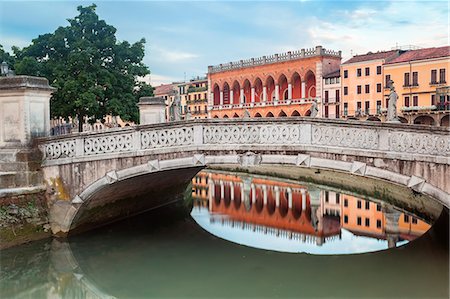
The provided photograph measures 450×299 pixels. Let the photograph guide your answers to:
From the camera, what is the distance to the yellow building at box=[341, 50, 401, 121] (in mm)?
51891

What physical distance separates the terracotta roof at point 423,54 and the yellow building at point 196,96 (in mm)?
34065

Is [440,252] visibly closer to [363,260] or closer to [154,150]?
[363,260]

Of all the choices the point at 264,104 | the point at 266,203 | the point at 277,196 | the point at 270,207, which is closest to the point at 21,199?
the point at 270,207

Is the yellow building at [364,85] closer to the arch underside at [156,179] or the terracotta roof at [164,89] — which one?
the terracotta roof at [164,89]

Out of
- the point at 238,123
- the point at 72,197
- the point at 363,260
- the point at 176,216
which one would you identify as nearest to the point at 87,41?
the point at 176,216

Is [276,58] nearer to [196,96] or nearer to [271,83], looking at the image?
[271,83]

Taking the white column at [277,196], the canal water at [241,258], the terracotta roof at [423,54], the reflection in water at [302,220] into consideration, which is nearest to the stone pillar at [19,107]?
the canal water at [241,258]

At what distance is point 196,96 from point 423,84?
40565 millimetres

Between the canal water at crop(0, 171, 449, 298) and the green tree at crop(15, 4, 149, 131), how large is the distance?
6.80 m

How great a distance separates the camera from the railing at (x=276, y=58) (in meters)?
57.8

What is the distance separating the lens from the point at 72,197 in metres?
13.2

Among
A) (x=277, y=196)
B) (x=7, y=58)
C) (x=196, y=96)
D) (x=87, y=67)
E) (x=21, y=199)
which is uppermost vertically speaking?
(x=196, y=96)

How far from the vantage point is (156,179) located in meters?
16.4

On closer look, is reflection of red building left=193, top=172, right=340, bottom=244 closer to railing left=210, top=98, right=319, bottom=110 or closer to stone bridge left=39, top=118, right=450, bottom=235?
stone bridge left=39, top=118, right=450, bottom=235
